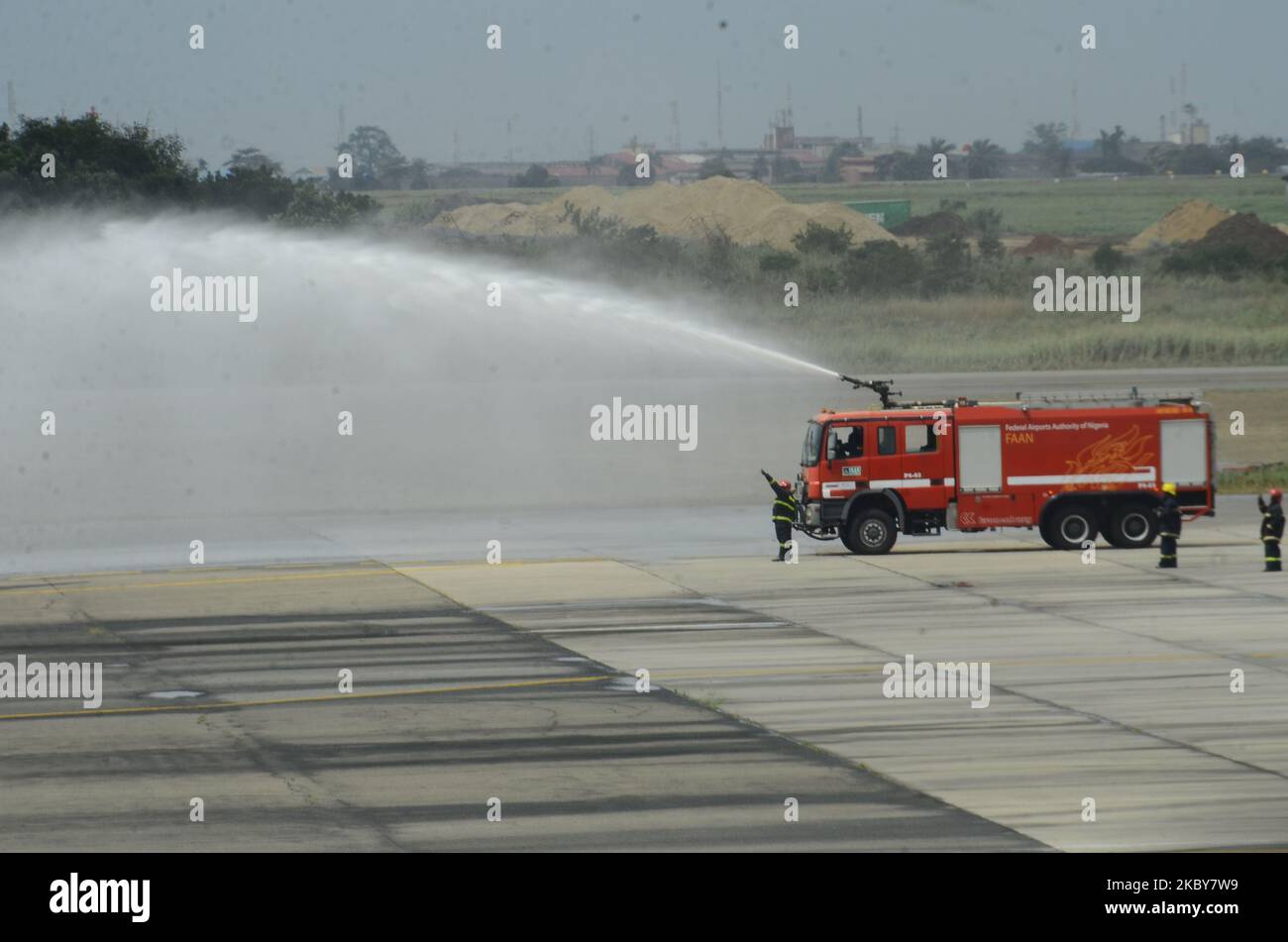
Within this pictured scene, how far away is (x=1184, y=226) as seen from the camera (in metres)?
158

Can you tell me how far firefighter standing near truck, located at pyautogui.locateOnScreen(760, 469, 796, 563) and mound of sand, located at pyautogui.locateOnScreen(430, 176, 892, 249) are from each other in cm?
10563

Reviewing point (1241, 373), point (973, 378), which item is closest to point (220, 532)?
point (973, 378)

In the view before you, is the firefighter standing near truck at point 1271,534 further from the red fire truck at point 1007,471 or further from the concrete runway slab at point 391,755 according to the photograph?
the concrete runway slab at point 391,755

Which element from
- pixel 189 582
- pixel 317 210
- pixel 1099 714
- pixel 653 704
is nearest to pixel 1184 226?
pixel 317 210

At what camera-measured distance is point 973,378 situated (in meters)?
73.2

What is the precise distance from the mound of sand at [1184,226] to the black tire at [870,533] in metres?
125

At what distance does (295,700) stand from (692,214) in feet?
452

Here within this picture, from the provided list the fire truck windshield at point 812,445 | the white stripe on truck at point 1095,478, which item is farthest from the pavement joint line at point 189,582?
the white stripe on truck at point 1095,478

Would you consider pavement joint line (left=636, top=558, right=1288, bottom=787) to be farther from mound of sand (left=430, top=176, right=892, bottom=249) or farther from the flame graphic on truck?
mound of sand (left=430, top=176, right=892, bottom=249)

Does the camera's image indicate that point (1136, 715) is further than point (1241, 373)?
No

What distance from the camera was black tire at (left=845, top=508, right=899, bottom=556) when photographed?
36781mm

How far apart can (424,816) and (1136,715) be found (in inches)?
376
